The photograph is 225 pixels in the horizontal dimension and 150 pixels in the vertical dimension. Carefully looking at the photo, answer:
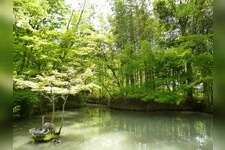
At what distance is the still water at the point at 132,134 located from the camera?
750 cm

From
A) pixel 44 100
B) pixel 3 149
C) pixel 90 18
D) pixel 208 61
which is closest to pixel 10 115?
pixel 3 149

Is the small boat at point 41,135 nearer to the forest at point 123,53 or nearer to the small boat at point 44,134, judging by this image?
the small boat at point 44,134

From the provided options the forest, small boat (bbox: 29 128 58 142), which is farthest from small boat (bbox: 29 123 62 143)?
the forest

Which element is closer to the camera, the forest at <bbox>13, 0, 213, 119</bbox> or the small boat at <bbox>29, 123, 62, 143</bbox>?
the small boat at <bbox>29, 123, 62, 143</bbox>

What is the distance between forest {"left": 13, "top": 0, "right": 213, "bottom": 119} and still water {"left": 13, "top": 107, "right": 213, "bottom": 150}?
1.40 metres

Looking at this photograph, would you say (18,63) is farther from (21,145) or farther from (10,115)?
(10,115)

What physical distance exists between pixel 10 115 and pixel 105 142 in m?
7.75

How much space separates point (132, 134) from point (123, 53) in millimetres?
7457

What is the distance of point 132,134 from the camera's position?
30.7 ft

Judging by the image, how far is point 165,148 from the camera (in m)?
7.28

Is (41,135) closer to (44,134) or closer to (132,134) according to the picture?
(44,134)

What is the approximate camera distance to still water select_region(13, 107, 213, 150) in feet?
24.6

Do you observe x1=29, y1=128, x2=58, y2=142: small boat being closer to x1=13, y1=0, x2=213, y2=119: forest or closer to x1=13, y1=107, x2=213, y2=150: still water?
x1=13, y1=107, x2=213, y2=150: still water

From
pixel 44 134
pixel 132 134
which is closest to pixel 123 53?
pixel 132 134
